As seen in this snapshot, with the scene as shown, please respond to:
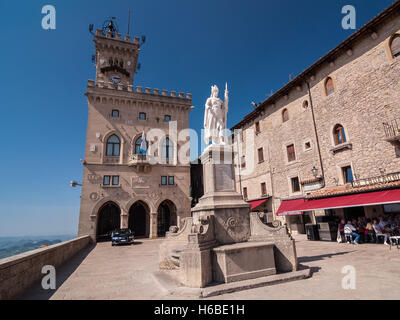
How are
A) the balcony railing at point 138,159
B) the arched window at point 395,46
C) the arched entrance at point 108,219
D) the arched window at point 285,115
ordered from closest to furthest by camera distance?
1. the arched window at point 395,46
2. the arched window at point 285,115
3. the balcony railing at point 138,159
4. the arched entrance at point 108,219

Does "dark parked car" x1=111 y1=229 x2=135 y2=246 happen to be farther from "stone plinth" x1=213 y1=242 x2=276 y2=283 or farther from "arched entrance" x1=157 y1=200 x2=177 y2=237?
"stone plinth" x1=213 y1=242 x2=276 y2=283

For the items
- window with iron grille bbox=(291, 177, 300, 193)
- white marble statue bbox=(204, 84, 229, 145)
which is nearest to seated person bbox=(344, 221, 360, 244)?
window with iron grille bbox=(291, 177, 300, 193)

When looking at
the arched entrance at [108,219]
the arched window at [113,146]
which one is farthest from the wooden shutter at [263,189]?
the arched window at [113,146]

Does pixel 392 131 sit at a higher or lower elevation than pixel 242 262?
higher

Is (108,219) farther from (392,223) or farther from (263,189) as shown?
(392,223)

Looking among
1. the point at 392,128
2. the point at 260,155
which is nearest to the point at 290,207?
the point at 260,155

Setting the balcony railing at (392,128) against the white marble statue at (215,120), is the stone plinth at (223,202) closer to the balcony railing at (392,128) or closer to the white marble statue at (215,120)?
the white marble statue at (215,120)

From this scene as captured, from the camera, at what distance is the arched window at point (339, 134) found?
14.6 metres

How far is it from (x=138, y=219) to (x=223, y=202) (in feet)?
64.8

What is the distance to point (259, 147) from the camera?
2270 cm

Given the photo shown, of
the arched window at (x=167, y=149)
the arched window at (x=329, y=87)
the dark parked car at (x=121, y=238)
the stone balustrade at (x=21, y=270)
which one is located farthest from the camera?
the arched window at (x=167, y=149)

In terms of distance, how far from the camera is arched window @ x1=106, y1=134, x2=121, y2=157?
73.1 ft

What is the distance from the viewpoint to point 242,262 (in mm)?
5109

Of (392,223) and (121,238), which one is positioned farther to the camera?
(121,238)
